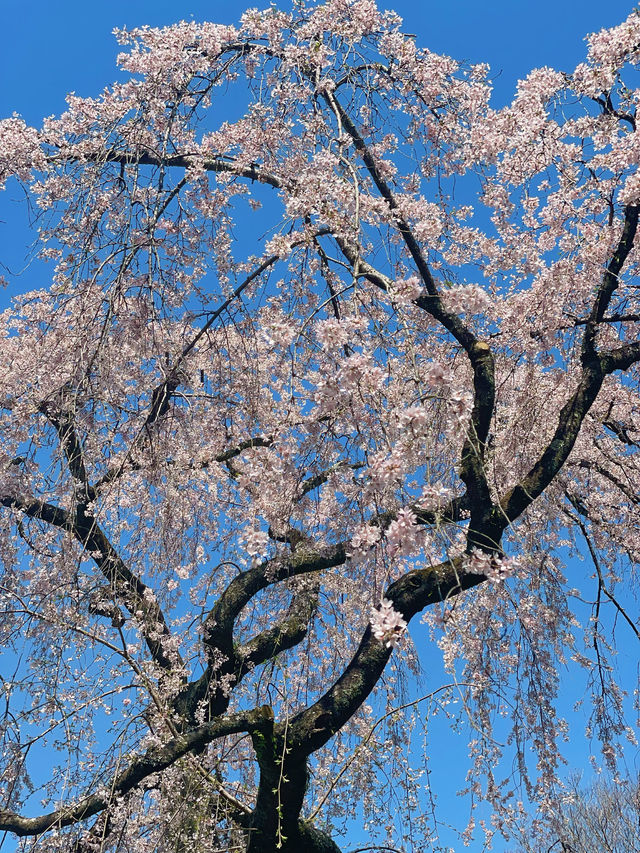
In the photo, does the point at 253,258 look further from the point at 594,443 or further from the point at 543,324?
the point at 594,443

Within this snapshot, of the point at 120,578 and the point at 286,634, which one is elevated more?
the point at 120,578

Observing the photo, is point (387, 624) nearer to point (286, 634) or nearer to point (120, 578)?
point (286, 634)

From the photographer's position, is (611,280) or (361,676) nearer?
(361,676)

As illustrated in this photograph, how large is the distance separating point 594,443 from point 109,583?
426 centimetres

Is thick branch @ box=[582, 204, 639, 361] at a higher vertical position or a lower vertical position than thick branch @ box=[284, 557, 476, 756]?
higher

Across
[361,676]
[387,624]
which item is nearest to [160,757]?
[361,676]

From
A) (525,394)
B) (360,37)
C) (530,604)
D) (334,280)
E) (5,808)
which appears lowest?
(5,808)

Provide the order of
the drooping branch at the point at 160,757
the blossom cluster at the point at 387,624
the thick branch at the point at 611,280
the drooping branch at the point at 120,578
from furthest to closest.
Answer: the thick branch at the point at 611,280, the drooping branch at the point at 120,578, the drooping branch at the point at 160,757, the blossom cluster at the point at 387,624

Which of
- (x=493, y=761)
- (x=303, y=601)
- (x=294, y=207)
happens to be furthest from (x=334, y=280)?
(x=493, y=761)

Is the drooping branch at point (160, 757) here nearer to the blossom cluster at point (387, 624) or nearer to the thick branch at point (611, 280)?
the blossom cluster at point (387, 624)

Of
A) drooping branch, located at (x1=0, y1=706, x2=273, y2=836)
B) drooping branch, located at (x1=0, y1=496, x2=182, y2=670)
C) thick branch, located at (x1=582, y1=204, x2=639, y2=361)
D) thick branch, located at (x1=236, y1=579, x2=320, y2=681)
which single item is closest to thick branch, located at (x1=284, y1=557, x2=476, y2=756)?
drooping branch, located at (x1=0, y1=706, x2=273, y2=836)

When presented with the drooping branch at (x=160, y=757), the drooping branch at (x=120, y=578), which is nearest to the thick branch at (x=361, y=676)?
the drooping branch at (x=160, y=757)

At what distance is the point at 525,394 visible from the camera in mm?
5672

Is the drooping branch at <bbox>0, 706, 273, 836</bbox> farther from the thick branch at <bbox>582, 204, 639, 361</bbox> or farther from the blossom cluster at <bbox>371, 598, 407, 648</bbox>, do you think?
the thick branch at <bbox>582, 204, 639, 361</bbox>
